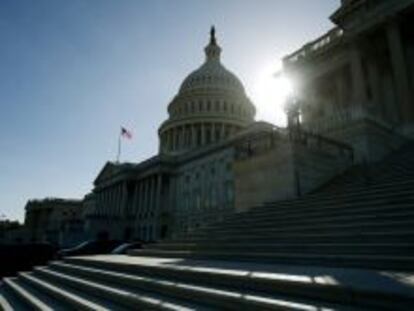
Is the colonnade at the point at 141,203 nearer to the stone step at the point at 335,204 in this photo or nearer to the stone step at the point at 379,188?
the stone step at the point at 335,204

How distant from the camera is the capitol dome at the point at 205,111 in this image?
8469cm

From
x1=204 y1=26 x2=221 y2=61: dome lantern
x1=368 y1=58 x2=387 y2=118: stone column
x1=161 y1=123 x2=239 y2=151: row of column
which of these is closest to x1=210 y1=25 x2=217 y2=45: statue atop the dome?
x1=204 y1=26 x2=221 y2=61: dome lantern

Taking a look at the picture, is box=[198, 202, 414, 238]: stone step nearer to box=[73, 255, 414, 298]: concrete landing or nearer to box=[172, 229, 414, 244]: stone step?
box=[172, 229, 414, 244]: stone step

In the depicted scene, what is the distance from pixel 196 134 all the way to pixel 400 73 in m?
67.9

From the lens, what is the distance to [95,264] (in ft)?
39.5

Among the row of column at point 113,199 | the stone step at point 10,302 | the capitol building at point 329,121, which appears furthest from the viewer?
the row of column at point 113,199

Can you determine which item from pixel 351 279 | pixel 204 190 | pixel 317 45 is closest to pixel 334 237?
pixel 351 279

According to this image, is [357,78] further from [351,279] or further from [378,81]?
[351,279]

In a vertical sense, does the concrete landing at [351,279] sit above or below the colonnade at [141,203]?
below

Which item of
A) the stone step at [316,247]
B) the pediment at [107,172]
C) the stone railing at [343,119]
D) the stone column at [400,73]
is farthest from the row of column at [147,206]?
the stone step at [316,247]

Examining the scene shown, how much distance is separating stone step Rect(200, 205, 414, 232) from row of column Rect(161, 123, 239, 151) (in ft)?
235

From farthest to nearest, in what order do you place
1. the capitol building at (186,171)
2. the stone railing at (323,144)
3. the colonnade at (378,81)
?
the capitol building at (186,171)
the colonnade at (378,81)
the stone railing at (323,144)

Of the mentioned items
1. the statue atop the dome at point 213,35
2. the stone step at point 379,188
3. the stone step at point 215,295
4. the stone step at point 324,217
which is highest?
the statue atop the dome at point 213,35

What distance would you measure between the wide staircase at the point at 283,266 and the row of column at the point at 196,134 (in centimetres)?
7117
